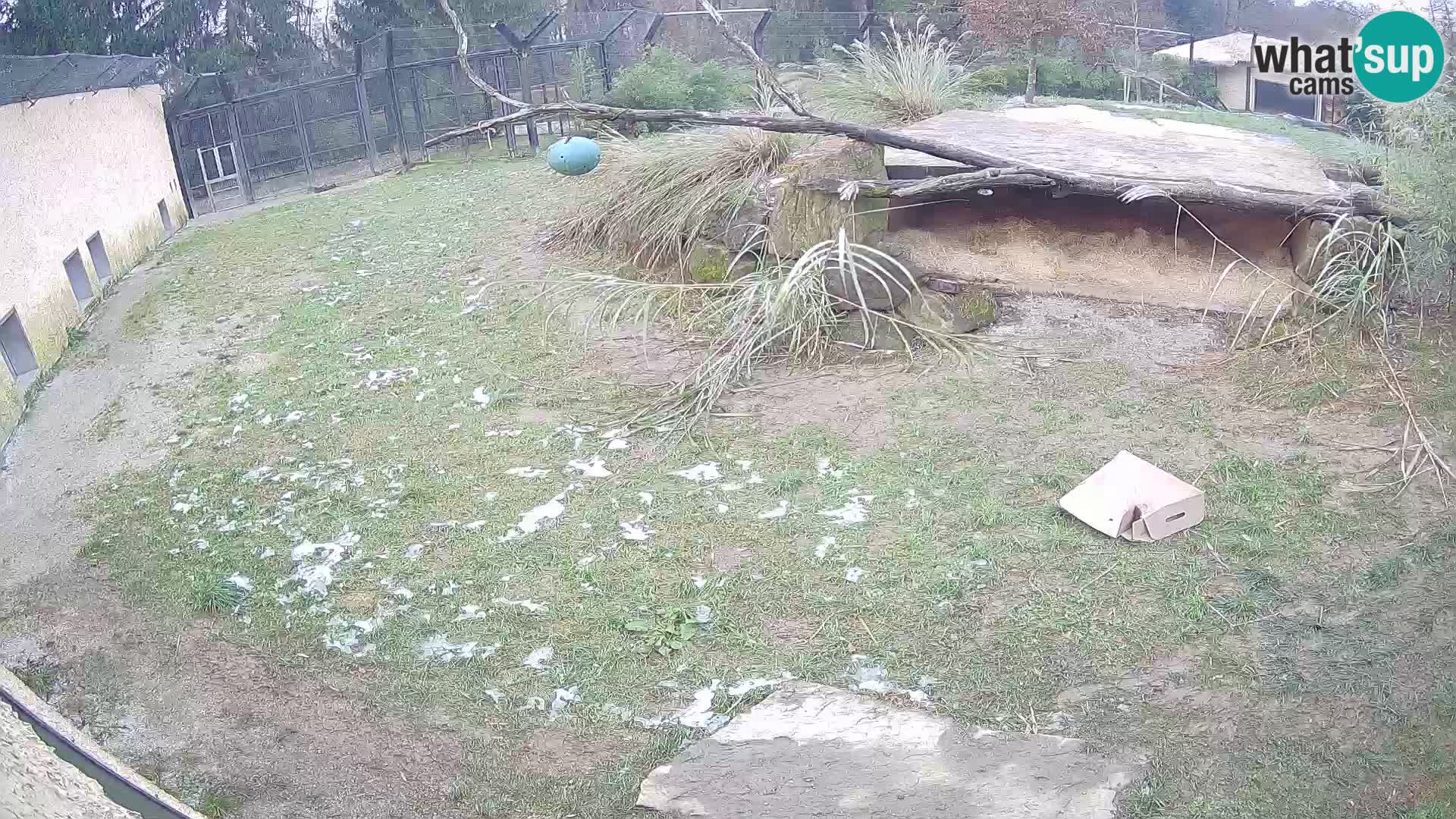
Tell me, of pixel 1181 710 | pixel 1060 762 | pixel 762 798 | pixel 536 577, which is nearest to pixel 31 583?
pixel 536 577

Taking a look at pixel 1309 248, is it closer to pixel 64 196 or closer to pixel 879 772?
pixel 879 772

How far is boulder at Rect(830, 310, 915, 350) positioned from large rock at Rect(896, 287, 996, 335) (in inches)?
4.2

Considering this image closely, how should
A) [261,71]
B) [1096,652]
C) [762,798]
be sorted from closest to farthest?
[762,798], [1096,652], [261,71]

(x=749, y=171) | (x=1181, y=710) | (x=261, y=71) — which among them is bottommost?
(x=1181, y=710)

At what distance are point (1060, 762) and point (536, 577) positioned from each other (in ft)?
6.02

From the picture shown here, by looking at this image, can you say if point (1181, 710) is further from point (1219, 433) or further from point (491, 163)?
point (491, 163)

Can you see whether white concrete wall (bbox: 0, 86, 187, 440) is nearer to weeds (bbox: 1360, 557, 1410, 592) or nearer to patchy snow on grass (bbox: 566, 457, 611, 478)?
patchy snow on grass (bbox: 566, 457, 611, 478)

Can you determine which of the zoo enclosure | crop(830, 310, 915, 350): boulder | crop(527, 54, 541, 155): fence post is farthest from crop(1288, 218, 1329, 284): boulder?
crop(527, 54, 541, 155): fence post

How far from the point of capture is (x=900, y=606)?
3.38 metres

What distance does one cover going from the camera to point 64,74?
7645 mm

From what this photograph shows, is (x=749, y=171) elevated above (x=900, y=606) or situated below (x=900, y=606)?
above

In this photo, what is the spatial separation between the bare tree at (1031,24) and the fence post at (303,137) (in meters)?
8.84

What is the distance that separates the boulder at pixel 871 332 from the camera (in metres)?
5.39

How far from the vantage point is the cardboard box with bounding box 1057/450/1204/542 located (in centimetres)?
361
